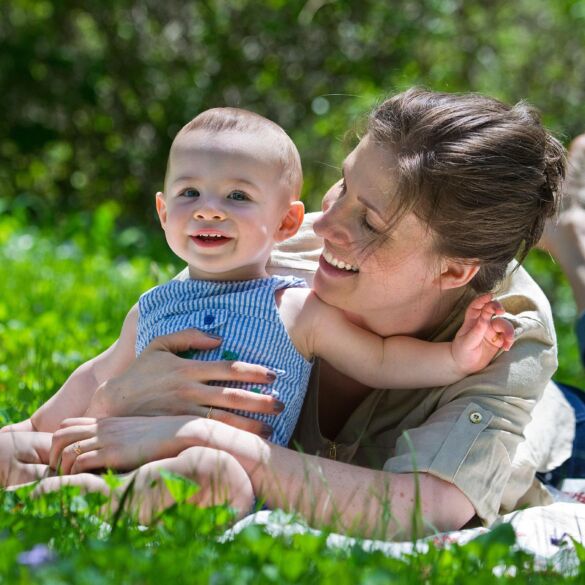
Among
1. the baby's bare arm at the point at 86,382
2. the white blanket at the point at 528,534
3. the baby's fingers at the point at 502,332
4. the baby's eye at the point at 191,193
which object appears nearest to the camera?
the white blanket at the point at 528,534

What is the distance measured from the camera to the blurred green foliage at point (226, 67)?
8.34 meters

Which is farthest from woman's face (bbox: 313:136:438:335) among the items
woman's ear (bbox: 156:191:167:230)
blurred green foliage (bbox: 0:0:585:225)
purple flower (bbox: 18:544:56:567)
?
blurred green foliage (bbox: 0:0:585:225)

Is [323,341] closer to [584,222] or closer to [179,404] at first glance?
[179,404]

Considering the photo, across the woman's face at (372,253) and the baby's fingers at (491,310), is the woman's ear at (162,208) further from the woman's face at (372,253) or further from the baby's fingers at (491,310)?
the baby's fingers at (491,310)

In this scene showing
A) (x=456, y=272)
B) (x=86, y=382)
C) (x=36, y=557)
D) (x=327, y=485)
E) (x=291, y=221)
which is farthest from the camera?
(x=86, y=382)

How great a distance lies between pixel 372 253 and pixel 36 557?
4.17 ft

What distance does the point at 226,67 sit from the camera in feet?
28.3

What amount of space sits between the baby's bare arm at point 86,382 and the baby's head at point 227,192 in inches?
13.4

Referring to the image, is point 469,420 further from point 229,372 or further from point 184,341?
point 184,341

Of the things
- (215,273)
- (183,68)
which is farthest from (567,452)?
(183,68)

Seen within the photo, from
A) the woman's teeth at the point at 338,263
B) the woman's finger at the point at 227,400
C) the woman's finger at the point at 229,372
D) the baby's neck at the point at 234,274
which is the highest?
the woman's teeth at the point at 338,263

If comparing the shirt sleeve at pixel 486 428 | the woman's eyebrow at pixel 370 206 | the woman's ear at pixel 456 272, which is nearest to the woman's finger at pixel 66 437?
the shirt sleeve at pixel 486 428

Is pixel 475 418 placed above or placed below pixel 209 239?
below

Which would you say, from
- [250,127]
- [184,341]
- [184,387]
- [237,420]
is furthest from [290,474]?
[250,127]
